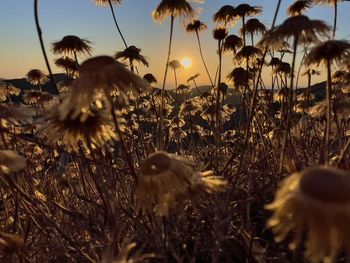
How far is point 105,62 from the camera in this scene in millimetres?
2316

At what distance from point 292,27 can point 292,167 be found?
85 centimetres

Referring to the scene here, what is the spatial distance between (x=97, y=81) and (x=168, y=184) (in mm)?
596

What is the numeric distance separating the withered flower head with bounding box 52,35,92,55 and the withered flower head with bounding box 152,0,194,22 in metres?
0.91

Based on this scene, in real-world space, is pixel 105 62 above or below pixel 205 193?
above

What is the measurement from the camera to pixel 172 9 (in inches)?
168

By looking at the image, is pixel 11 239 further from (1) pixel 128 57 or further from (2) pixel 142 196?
(1) pixel 128 57

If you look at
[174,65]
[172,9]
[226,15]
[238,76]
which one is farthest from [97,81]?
[174,65]

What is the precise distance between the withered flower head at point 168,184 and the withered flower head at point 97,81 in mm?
391

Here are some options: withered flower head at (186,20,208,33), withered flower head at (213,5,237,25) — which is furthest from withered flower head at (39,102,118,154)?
withered flower head at (186,20,208,33)

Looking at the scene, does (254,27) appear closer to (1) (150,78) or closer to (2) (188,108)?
(1) (150,78)

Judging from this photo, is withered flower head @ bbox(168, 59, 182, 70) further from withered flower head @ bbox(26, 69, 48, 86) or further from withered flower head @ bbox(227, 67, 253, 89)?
withered flower head @ bbox(227, 67, 253, 89)

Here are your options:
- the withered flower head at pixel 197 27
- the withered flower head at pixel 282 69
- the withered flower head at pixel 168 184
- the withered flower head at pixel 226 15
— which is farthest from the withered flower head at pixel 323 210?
the withered flower head at pixel 282 69

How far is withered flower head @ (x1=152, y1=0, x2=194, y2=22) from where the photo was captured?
428 centimetres

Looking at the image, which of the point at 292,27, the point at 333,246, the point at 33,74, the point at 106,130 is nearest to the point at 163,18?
the point at 292,27
